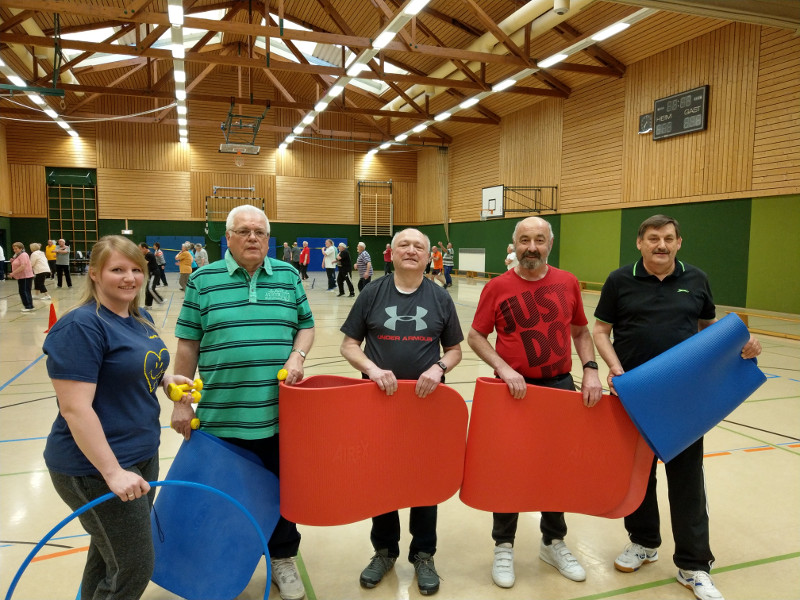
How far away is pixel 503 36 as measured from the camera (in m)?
13.6

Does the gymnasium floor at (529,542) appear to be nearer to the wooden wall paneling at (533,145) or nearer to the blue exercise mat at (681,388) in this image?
the blue exercise mat at (681,388)

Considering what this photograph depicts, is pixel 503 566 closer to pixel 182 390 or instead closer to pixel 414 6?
pixel 182 390

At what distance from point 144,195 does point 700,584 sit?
26597mm

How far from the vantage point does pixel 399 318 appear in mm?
2547

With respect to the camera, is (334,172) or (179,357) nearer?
(179,357)

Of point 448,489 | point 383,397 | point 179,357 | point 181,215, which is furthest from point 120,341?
point 181,215

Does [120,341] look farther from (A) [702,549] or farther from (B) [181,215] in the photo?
(B) [181,215]

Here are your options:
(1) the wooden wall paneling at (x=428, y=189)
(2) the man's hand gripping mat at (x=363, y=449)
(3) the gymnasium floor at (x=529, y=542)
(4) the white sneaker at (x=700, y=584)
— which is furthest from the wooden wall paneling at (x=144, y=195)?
(4) the white sneaker at (x=700, y=584)

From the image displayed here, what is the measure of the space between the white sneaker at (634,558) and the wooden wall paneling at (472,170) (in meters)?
20.3

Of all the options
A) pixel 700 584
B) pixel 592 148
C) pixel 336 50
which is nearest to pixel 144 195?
pixel 336 50

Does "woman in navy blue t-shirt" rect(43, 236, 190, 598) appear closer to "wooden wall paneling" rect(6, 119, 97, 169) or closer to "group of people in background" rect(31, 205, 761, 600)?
"group of people in background" rect(31, 205, 761, 600)

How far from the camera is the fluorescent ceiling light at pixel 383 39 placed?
11.9 meters

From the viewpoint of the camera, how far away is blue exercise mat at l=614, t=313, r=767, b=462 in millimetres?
2285

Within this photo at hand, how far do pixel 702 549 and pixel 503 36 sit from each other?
13.6 metres
